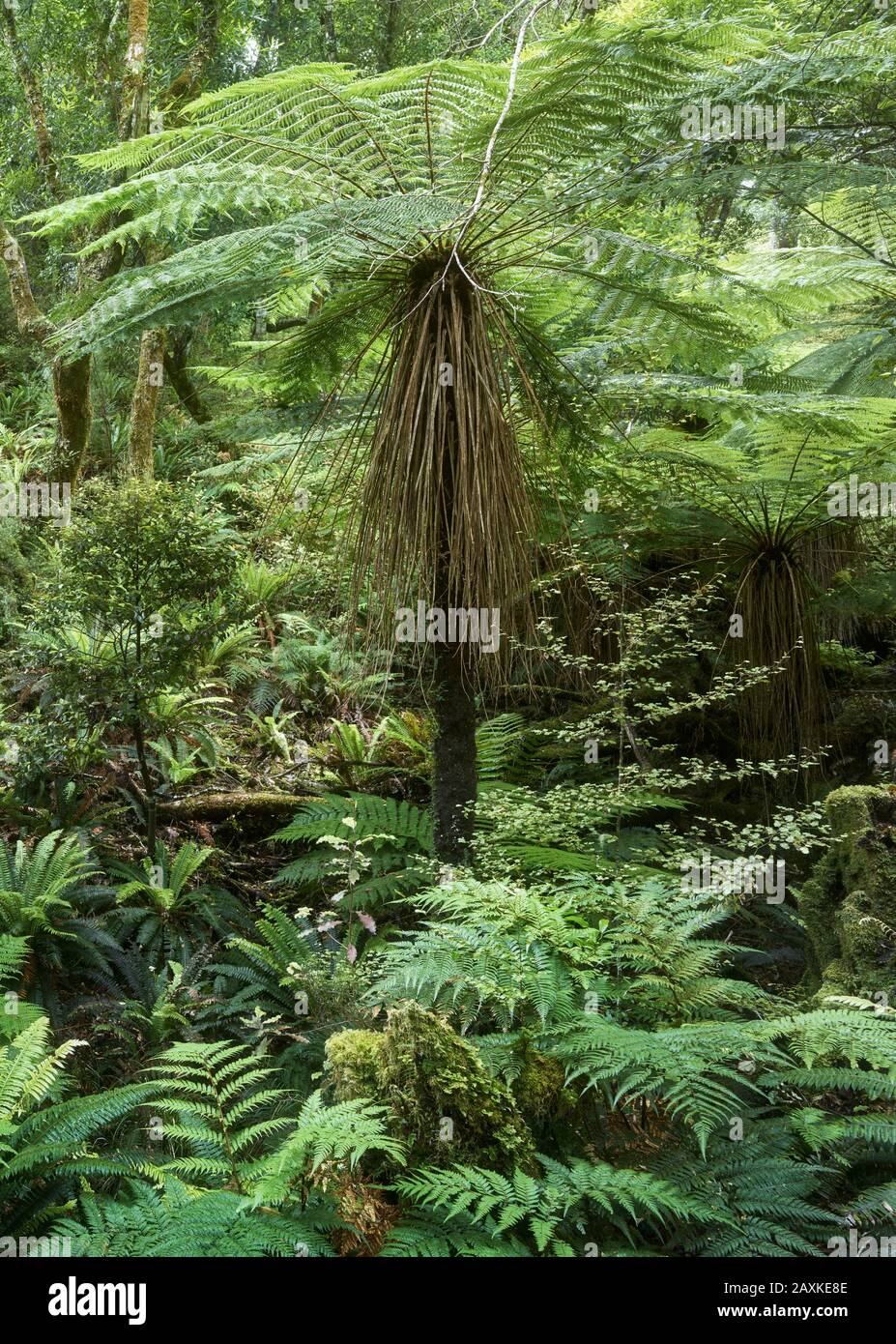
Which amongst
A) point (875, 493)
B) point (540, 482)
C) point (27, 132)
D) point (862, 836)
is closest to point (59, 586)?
point (540, 482)

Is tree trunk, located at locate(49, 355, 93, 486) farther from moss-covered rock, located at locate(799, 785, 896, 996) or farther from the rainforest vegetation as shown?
moss-covered rock, located at locate(799, 785, 896, 996)

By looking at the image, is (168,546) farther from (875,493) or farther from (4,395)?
(4,395)

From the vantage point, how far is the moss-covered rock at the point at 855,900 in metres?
2.69

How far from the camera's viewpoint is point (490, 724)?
4.61 m

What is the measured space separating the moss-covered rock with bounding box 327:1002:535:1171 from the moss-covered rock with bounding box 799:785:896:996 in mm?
1088

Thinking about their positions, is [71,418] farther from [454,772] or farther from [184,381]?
[454,772]

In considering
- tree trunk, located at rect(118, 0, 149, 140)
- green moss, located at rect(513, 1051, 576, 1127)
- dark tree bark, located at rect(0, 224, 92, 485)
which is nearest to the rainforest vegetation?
green moss, located at rect(513, 1051, 576, 1127)

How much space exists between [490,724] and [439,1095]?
104 inches

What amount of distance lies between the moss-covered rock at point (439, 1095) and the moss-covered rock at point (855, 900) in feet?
3.57

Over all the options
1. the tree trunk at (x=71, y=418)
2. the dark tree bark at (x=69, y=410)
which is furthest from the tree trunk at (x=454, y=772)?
the tree trunk at (x=71, y=418)

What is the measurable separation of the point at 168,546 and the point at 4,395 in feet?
24.4

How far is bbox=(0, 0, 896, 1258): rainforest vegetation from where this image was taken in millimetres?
2037

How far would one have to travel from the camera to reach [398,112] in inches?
120

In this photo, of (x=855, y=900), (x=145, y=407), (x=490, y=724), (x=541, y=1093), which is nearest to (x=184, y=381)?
(x=145, y=407)
